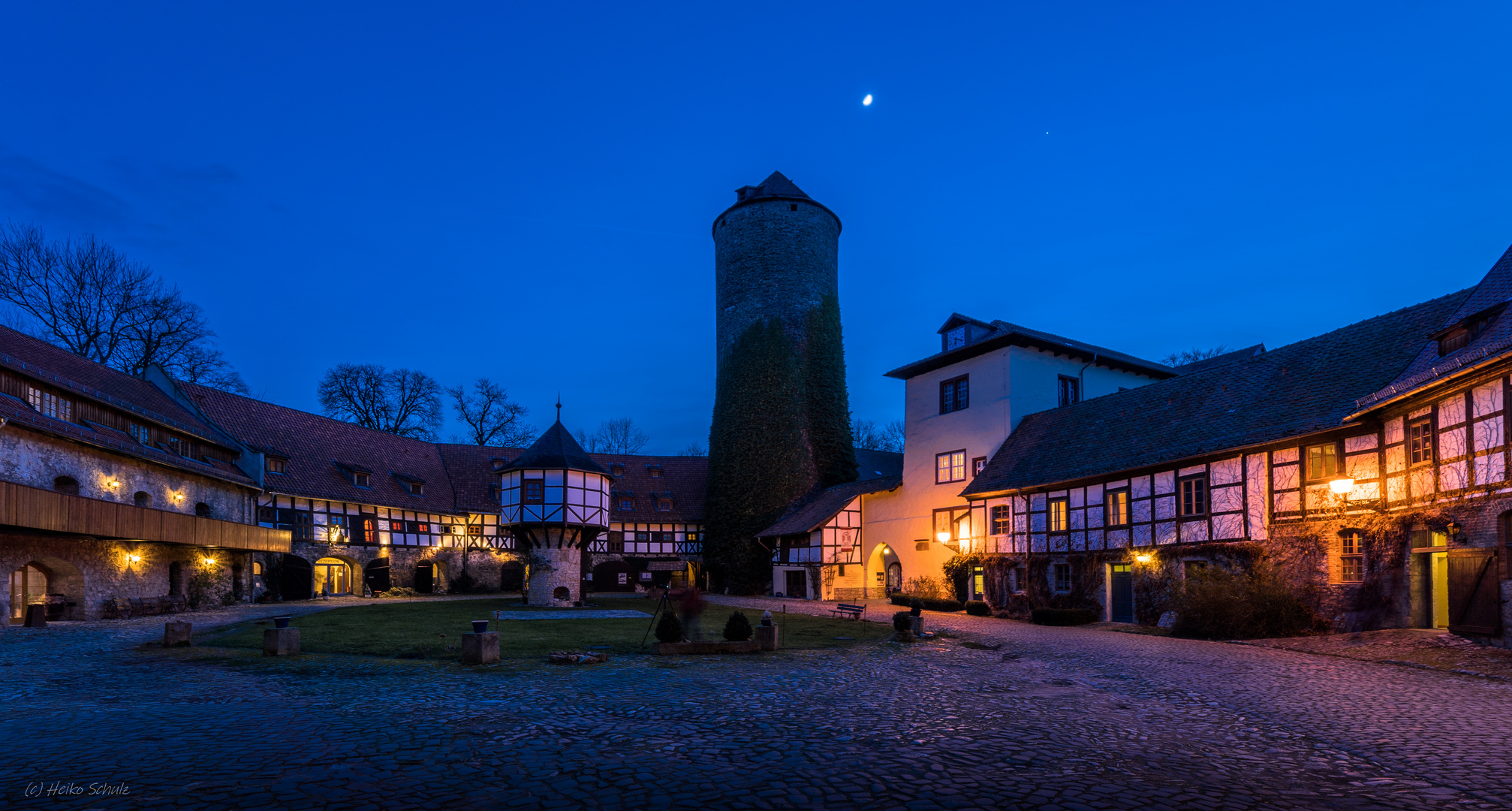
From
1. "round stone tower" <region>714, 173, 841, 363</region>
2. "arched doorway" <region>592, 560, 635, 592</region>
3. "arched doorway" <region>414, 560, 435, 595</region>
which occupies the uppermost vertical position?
"round stone tower" <region>714, 173, 841, 363</region>

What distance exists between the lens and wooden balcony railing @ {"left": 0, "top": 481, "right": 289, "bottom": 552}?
22484 mm

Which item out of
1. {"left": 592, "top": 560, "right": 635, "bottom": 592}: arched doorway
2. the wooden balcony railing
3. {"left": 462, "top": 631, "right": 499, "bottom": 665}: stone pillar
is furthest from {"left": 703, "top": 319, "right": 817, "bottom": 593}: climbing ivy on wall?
{"left": 462, "top": 631, "right": 499, "bottom": 665}: stone pillar

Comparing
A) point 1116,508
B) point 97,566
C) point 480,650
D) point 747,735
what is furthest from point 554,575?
point 747,735

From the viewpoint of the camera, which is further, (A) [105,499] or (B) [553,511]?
(B) [553,511]

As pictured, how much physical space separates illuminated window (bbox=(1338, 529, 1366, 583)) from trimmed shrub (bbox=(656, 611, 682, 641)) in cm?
1598

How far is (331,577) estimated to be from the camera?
4353 cm

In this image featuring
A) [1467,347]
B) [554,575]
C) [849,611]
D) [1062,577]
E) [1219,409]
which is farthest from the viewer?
[554,575]

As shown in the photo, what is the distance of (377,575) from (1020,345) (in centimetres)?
3227

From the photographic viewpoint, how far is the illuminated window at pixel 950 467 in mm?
38719

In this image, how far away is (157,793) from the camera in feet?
22.5

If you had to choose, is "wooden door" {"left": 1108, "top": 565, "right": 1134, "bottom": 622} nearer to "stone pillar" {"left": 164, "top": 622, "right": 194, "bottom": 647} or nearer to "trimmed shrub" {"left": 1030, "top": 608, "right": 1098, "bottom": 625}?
"trimmed shrub" {"left": 1030, "top": 608, "right": 1098, "bottom": 625}

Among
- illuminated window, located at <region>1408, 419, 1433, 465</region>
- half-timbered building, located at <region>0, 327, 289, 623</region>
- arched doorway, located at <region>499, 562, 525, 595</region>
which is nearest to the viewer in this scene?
illuminated window, located at <region>1408, 419, 1433, 465</region>

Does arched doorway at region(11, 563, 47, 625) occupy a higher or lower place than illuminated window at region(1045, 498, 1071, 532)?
lower

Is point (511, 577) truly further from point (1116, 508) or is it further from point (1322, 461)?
point (1322, 461)
